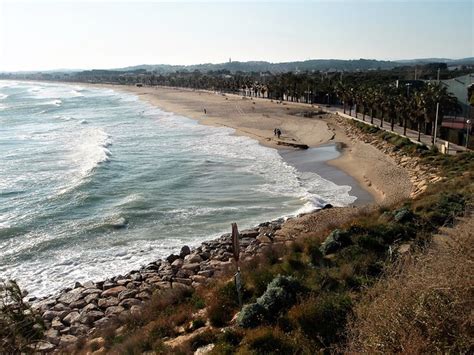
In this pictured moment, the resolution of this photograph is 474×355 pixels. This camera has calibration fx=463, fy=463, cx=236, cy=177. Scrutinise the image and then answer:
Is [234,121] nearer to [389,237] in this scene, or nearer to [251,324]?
[389,237]

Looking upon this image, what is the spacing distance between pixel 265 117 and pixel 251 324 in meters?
→ 60.1

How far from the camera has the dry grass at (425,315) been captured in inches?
256

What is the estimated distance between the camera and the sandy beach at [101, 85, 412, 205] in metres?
29.7

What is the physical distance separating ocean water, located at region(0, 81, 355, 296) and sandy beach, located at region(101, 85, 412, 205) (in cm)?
264

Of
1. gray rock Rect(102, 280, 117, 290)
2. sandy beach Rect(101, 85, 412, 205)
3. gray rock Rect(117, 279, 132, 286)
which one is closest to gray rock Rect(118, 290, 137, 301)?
gray rock Rect(117, 279, 132, 286)

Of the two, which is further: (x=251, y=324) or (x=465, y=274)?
(x=251, y=324)

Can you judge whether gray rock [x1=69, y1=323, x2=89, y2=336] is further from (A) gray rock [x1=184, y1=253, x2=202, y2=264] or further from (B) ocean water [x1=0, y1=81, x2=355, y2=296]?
(A) gray rock [x1=184, y1=253, x2=202, y2=264]

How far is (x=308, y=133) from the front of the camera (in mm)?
52875

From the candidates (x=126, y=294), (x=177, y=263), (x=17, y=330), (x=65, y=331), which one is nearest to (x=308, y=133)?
(x=177, y=263)

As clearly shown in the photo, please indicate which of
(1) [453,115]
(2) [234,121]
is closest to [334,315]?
(1) [453,115]

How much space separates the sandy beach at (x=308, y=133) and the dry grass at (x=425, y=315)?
1547 centimetres

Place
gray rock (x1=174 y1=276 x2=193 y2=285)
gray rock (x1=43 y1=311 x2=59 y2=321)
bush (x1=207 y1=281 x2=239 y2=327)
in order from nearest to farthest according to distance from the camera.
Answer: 1. bush (x1=207 y1=281 x2=239 y2=327)
2. gray rock (x1=43 y1=311 x2=59 y2=321)
3. gray rock (x1=174 y1=276 x2=193 y2=285)

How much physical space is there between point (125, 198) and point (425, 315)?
23.5 metres

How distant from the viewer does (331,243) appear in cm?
1409
